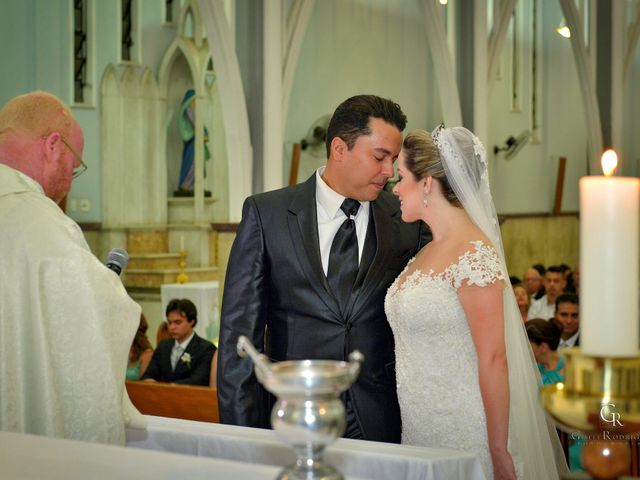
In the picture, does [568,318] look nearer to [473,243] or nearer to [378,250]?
[378,250]

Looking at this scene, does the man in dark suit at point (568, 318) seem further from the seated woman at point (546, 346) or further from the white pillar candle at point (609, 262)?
the white pillar candle at point (609, 262)

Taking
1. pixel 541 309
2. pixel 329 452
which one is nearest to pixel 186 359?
pixel 541 309

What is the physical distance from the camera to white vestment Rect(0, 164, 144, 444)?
2.82 meters

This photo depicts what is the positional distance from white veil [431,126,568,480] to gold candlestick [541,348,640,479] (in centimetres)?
221

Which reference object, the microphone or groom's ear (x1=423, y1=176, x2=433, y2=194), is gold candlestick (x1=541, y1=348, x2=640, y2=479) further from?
groom's ear (x1=423, y1=176, x2=433, y2=194)

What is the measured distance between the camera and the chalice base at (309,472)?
53.3 inches

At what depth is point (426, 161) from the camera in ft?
11.4

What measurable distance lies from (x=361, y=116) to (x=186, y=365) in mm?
4340

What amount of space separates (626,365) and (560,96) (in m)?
17.2

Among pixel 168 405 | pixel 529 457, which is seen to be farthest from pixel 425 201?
pixel 168 405

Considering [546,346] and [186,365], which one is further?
[186,365]

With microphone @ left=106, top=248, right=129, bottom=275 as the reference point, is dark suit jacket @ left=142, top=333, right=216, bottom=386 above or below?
below

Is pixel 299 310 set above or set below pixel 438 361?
above

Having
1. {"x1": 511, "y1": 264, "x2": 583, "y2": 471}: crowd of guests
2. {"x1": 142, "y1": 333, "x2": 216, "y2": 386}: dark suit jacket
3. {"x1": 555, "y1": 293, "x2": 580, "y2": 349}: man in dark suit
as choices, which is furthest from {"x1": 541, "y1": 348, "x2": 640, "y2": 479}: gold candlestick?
{"x1": 142, "y1": 333, "x2": 216, "y2": 386}: dark suit jacket
